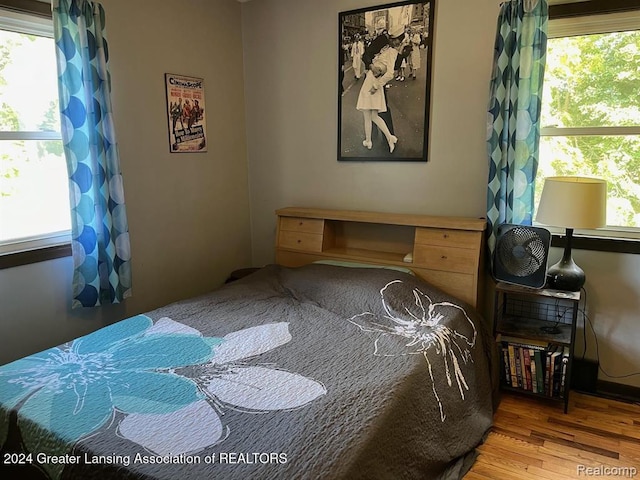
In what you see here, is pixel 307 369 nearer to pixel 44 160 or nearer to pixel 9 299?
pixel 9 299

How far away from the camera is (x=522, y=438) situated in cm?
229

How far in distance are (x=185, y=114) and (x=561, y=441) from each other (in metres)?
2.97

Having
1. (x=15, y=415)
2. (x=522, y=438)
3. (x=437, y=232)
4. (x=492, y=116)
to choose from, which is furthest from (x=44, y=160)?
(x=522, y=438)

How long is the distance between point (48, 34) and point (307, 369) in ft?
7.25

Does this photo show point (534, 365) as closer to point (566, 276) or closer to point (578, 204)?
point (566, 276)

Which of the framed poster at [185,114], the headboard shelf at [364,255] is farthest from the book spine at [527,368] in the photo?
the framed poster at [185,114]

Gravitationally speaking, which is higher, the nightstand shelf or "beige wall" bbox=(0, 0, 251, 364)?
"beige wall" bbox=(0, 0, 251, 364)

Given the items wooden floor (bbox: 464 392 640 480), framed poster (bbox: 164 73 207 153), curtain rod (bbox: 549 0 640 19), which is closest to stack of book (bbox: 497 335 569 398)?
wooden floor (bbox: 464 392 640 480)

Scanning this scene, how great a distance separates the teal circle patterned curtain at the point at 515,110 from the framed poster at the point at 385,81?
46 cm

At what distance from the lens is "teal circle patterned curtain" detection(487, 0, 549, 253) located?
2457 mm

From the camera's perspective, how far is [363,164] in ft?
10.5

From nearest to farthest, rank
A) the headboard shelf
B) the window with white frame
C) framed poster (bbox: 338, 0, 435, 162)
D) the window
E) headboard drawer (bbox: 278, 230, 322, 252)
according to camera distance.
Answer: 1. the window
2. the window with white frame
3. framed poster (bbox: 338, 0, 435, 162)
4. the headboard shelf
5. headboard drawer (bbox: 278, 230, 322, 252)

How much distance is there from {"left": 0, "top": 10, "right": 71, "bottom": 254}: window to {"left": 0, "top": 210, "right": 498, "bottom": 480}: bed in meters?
0.78

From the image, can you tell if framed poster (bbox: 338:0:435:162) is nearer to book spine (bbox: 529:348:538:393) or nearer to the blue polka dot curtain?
Answer: book spine (bbox: 529:348:538:393)
